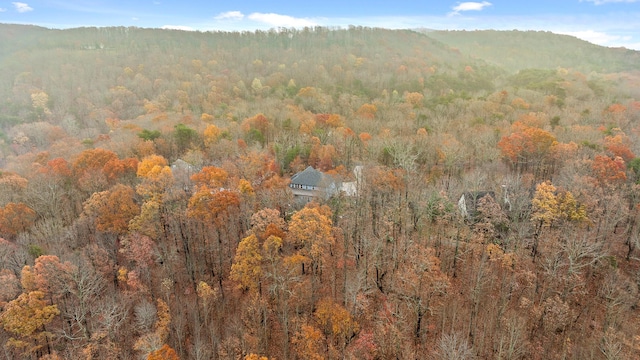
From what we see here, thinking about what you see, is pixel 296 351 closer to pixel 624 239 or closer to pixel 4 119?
pixel 624 239

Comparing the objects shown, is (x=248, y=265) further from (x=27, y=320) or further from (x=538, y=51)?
(x=538, y=51)

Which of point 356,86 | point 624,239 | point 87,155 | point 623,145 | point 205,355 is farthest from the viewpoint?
point 356,86

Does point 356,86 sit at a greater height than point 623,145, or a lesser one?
greater

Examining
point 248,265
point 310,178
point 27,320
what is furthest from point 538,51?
point 27,320

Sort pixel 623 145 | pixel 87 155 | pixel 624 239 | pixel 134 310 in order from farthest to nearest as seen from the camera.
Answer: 1. pixel 623 145
2. pixel 87 155
3. pixel 624 239
4. pixel 134 310

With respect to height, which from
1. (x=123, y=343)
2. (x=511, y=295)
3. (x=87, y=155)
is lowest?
(x=123, y=343)

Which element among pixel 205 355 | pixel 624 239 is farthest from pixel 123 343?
pixel 624 239

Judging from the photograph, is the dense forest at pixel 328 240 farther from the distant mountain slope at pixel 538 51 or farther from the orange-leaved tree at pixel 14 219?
the distant mountain slope at pixel 538 51
